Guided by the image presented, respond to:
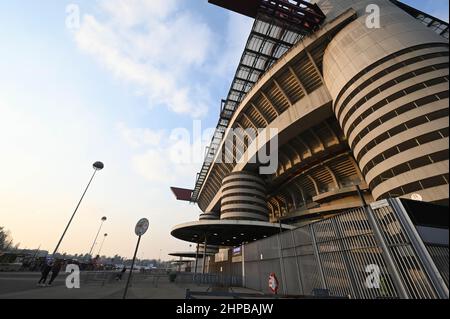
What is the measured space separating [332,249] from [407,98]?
15.5 metres

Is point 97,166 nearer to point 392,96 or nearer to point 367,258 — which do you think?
point 367,258

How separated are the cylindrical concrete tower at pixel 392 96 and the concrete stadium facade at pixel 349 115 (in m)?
0.08

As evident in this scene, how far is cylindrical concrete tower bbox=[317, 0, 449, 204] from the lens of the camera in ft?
48.7

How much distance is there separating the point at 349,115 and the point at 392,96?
4.02m

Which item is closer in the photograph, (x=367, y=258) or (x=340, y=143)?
(x=367, y=258)

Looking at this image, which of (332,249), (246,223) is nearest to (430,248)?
(332,249)

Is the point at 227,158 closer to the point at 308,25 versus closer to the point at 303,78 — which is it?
the point at 303,78

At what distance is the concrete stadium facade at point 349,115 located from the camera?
50.9 feet

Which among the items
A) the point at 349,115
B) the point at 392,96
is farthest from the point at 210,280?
the point at 392,96

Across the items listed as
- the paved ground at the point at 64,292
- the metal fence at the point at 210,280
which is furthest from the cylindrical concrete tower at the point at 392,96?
the paved ground at the point at 64,292

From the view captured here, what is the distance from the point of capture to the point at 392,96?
17.5 meters

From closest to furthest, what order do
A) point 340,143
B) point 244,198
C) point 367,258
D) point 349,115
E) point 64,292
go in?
point 367,258 < point 64,292 < point 349,115 < point 340,143 < point 244,198

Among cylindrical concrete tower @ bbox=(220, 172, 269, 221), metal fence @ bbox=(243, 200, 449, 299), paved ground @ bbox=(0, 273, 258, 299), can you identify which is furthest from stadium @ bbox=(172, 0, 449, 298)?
paved ground @ bbox=(0, 273, 258, 299)

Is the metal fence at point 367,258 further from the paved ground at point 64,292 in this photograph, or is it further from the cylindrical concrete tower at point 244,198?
the cylindrical concrete tower at point 244,198
